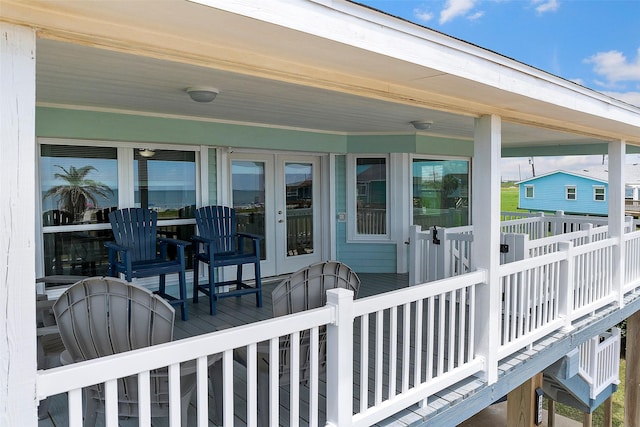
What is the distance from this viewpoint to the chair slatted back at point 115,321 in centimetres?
215

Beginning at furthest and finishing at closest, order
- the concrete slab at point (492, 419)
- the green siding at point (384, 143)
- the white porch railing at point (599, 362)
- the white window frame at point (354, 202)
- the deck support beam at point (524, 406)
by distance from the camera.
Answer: the concrete slab at point (492, 419) < the white window frame at point (354, 202) < the green siding at point (384, 143) < the white porch railing at point (599, 362) < the deck support beam at point (524, 406)

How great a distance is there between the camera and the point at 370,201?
22.8ft

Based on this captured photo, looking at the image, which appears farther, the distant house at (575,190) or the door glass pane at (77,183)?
the distant house at (575,190)

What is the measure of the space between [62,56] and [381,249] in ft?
16.8

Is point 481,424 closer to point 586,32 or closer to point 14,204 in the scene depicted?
point 14,204

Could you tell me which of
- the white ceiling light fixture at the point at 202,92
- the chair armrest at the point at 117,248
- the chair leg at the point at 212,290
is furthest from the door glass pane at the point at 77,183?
the white ceiling light fixture at the point at 202,92

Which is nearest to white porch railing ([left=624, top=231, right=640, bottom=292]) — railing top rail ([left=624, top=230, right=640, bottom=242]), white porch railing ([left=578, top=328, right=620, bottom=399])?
railing top rail ([left=624, top=230, right=640, bottom=242])

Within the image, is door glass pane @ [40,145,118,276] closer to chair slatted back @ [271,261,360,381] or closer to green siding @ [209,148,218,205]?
green siding @ [209,148,218,205]

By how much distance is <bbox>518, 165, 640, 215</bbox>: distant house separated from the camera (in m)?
24.0

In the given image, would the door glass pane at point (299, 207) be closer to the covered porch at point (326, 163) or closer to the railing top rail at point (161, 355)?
the covered porch at point (326, 163)

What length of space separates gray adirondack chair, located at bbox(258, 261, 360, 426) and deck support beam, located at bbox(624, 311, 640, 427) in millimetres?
5772

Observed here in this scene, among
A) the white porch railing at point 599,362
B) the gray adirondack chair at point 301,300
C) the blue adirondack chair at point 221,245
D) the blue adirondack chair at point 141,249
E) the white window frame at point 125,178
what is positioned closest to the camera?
the gray adirondack chair at point 301,300

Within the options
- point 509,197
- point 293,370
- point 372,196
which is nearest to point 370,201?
point 372,196

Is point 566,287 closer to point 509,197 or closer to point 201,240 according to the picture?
point 201,240
